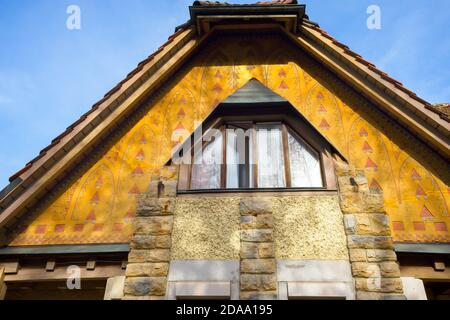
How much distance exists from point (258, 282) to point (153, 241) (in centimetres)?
167

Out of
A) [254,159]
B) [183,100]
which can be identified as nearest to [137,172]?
[183,100]

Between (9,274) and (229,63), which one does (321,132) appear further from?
(9,274)

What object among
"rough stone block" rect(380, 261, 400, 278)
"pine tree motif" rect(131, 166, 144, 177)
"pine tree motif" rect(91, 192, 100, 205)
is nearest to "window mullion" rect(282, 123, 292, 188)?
"rough stone block" rect(380, 261, 400, 278)

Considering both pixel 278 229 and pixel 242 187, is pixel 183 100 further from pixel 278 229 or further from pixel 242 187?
pixel 278 229

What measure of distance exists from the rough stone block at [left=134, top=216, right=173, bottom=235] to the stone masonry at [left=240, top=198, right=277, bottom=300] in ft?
3.74

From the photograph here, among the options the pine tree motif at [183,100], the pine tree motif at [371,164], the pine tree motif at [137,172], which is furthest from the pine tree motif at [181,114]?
the pine tree motif at [371,164]

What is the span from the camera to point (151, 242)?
5.22 meters

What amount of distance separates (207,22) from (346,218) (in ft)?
15.1

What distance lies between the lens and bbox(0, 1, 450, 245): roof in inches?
215

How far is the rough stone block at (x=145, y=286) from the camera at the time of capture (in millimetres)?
4805

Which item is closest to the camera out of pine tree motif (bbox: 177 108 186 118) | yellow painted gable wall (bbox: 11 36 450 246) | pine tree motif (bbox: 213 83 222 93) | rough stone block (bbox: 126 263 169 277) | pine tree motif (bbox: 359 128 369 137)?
rough stone block (bbox: 126 263 169 277)

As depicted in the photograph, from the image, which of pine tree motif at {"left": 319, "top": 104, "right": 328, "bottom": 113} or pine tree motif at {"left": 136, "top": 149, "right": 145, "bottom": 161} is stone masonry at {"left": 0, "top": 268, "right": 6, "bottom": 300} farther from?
pine tree motif at {"left": 319, "top": 104, "right": 328, "bottom": 113}
